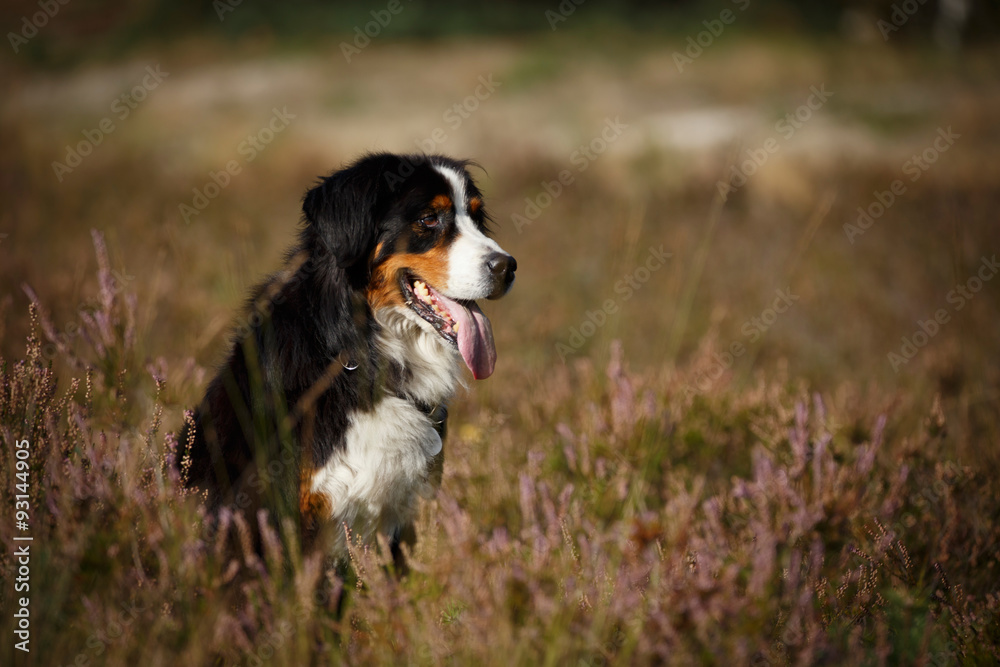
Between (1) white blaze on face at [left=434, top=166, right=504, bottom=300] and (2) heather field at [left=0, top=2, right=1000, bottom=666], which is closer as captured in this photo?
(2) heather field at [left=0, top=2, right=1000, bottom=666]

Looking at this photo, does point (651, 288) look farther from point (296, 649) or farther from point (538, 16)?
point (538, 16)

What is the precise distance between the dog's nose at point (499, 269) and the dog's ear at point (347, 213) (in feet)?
1.54

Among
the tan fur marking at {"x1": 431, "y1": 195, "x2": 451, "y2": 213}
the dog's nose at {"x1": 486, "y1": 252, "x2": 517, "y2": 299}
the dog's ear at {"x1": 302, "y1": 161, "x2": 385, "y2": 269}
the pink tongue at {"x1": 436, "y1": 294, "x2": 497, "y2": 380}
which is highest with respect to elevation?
the dog's ear at {"x1": 302, "y1": 161, "x2": 385, "y2": 269}

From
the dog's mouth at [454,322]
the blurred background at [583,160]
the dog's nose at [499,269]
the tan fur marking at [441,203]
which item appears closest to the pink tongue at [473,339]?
the dog's mouth at [454,322]

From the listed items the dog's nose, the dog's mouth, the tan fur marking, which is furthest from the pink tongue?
the tan fur marking

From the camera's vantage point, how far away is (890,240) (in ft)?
24.8

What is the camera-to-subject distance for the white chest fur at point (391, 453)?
237 centimetres

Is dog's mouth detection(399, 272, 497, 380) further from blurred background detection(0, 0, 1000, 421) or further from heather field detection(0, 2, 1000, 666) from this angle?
blurred background detection(0, 0, 1000, 421)

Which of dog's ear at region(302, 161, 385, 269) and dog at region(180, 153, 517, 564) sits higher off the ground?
dog's ear at region(302, 161, 385, 269)

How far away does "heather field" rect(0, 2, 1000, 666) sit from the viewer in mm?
1808

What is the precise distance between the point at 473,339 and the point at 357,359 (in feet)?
1.54

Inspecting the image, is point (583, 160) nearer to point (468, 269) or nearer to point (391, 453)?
point (468, 269)

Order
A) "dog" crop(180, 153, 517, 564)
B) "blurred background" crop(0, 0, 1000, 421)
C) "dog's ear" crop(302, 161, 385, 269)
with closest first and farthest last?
"dog" crop(180, 153, 517, 564) < "dog's ear" crop(302, 161, 385, 269) < "blurred background" crop(0, 0, 1000, 421)

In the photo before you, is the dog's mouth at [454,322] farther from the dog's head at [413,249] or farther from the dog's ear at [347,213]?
the dog's ear at [347,213]
